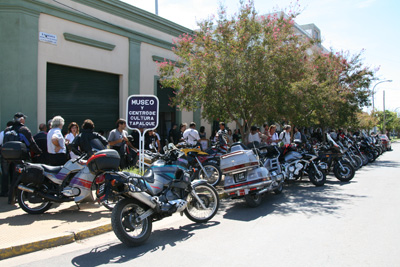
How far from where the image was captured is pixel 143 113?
7.88 m

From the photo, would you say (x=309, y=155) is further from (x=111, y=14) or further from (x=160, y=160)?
(x=111, y=14)

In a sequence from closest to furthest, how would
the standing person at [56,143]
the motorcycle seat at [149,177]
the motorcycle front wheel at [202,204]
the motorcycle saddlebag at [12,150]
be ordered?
the motorcycle seat at [149,177]
the motorcycle front wheel at [202,204]
the motorcycle saddlebag at [12,150]
the standing person at [56,143]

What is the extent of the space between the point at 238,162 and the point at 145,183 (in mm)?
2660

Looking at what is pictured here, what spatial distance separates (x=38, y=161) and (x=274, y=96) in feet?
22.8

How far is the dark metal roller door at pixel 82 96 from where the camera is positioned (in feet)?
34.3

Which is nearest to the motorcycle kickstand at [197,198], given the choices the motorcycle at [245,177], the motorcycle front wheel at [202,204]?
the motorcycle front wheel at [202,204]

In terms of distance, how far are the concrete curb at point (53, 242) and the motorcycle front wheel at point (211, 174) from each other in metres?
3.99

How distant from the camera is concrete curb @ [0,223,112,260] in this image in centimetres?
464

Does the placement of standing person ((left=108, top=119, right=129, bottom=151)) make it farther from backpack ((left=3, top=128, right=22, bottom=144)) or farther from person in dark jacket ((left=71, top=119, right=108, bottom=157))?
backpack ((left=3, top=128, right=22, bottom=144))

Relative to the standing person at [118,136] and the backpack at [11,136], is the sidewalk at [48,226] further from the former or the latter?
the standing person at [118,136]

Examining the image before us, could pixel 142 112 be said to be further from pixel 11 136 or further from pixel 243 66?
pixel 243 66

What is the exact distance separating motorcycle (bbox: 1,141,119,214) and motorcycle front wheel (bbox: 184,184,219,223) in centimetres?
187

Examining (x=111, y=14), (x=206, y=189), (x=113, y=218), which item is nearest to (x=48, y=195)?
(x=113, y=218)

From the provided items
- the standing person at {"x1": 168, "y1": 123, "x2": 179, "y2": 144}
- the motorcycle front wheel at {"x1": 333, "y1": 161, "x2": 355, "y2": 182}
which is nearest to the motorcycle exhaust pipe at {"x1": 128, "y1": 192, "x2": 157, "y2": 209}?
the motorcycle front wheel at {"x1": 333, "y1": 161, "x2": 355, "y2": 182}
